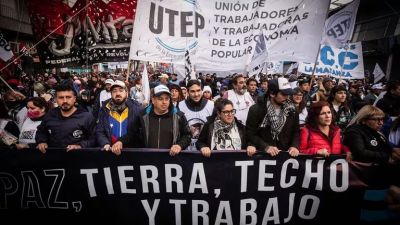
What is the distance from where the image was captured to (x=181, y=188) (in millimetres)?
3449

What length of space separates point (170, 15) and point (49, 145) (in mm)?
2562

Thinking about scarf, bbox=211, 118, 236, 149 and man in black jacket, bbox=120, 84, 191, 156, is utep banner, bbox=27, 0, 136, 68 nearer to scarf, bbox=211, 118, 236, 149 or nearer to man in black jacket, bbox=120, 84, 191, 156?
man in black jacket, bbox=120, 84, 191, 156

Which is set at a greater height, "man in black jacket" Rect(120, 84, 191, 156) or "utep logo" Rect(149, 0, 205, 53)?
"utep logo" Rect(149, 0, 205, 53)

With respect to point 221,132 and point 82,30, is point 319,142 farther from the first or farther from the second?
point 82,30

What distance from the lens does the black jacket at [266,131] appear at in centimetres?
374

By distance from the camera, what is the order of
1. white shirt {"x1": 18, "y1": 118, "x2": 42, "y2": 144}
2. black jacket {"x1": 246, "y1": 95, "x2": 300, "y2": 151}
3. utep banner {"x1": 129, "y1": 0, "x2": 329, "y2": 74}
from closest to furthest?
black jacket {"x1": 246, "y1": 95, "x2": 300, "y2": 151}
white shirt {"x1": 18, "y1": 118, "x2": 42, "y2": 144}
utep banner {"x1": 129, "y1": 0, "x2": 329, "y2": 74}

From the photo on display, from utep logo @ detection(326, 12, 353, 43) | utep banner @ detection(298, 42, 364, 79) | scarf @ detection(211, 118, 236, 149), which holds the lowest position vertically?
scarf @ detection(211, 118, 236, 149)

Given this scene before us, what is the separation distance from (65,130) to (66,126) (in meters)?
0.05

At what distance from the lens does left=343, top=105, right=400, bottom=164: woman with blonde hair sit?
10.9 ft

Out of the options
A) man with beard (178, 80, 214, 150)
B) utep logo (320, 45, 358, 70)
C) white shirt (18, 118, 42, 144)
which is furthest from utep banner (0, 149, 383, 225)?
utep logo (320, 45, 358, 70)

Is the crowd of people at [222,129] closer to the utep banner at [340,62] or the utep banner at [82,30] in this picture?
the utep banner at [82,30]

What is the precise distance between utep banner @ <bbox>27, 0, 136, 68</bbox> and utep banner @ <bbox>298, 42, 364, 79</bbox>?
4.96 m

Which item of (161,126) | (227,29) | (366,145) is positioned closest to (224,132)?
(161,126)

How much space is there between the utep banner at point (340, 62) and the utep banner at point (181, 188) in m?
5.56
